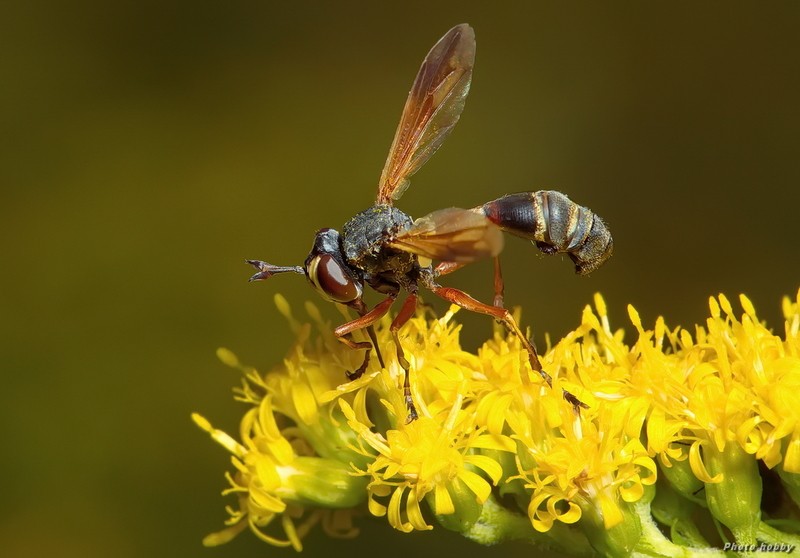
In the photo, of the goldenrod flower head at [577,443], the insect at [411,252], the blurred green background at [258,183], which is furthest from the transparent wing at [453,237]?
the blurred green background at [258,183]

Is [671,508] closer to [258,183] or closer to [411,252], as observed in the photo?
[411,252]

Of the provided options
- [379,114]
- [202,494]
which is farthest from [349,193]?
[202,494]

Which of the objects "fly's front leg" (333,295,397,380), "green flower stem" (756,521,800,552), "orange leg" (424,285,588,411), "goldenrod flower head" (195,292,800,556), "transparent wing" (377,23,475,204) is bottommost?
"green flower stem" (756,521,800,552)

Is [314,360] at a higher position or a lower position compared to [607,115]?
lower

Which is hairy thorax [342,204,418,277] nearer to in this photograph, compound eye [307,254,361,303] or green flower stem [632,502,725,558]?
compound eye [307,254,361,303]

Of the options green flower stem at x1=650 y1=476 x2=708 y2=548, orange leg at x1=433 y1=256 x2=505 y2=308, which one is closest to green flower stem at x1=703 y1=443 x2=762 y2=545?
green flower stem at x1=650 y1=476 x2=708 y2=548

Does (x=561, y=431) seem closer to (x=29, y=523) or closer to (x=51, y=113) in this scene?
(x=29, y=523)
